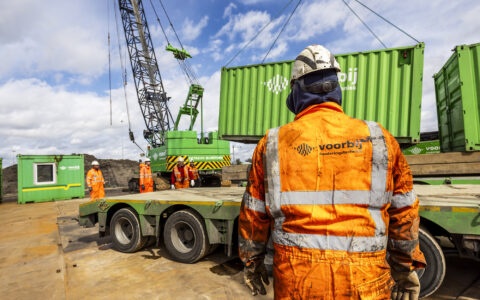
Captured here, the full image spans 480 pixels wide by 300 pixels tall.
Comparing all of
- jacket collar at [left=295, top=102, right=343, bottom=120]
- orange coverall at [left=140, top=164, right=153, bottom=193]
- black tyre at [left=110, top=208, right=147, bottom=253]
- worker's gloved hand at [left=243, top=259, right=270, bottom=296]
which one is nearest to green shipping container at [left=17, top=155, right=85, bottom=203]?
orange coverall at [left=140, top=164, right=153, bottom=193]

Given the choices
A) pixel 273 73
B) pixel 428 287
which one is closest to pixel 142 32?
pixel 273 73

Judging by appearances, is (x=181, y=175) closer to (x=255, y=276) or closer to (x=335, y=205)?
(x=255, y=276)

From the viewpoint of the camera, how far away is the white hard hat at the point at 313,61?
55.4 inches

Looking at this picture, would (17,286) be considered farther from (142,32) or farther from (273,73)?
(142,32)

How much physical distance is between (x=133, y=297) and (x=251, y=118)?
14.0 ft

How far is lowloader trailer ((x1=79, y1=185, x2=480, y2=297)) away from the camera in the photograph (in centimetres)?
256

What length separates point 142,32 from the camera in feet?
78.6

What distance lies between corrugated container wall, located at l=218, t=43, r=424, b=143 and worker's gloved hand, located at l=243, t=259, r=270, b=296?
4.64 m

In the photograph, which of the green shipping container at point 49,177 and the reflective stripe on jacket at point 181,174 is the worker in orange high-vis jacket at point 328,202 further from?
the green shipping container at point 49,177

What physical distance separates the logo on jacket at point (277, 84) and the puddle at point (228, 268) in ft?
12.0

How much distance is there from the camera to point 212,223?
153 inches

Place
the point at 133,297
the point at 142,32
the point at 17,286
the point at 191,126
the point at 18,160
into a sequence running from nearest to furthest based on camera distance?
the point at 133,297, the point at 17,286, the point at 18,160, the point at 191,126, the point at 142,32

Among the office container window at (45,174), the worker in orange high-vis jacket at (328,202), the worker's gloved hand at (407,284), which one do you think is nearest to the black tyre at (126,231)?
the worker in orange high-vis jacket at (328,202)

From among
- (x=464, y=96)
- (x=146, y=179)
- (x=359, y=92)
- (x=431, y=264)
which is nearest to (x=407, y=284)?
(x=431, y=264)
